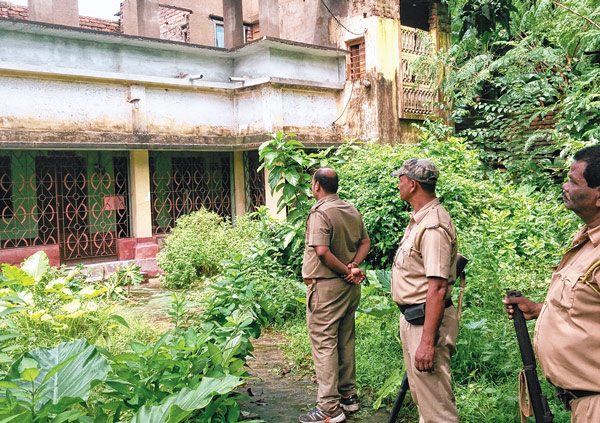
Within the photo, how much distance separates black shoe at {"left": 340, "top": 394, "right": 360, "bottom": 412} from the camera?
437cm

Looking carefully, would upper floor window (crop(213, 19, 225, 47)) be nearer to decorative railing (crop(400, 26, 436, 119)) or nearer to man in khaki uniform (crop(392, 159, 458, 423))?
decorative railing (crop(400, 26, 436, 119))

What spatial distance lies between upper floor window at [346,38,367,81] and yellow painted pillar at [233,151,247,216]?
10.2 ft

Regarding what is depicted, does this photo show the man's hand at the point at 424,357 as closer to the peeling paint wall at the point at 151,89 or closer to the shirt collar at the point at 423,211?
the shirt collar at the point at 423,211

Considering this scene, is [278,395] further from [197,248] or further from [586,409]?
[197,248]

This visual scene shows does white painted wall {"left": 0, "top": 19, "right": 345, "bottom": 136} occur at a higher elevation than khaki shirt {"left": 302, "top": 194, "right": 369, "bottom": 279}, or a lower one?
higher

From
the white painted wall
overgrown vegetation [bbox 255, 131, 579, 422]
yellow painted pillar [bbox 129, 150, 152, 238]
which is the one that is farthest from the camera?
yellow painted pillar [bbox 129, 150, 152, 238]

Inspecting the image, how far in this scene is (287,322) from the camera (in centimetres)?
691

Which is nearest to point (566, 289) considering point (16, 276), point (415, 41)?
point (16, 276)

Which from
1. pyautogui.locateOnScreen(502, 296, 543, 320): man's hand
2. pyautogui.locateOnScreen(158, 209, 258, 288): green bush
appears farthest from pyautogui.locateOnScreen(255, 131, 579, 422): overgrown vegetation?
pyautogui.locateOnScreen(158, 209, 258, 288): green bush

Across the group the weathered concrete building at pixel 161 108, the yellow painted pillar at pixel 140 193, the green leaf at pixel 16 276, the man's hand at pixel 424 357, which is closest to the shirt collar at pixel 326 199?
the man's hand at pixel 424 357

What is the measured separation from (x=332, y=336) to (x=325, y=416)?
58cm

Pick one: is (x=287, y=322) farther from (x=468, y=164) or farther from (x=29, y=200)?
(x=29, y=200)

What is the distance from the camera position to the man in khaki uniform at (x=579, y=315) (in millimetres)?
2283

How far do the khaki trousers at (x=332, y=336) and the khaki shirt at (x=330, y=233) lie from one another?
0.12 meters
